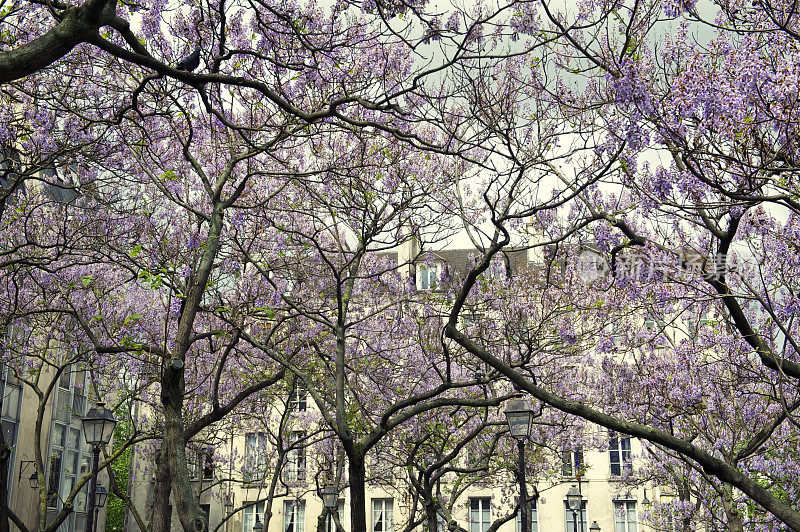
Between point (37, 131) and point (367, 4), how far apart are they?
626 centimetres

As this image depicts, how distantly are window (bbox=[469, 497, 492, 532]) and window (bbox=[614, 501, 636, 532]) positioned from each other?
6.25m

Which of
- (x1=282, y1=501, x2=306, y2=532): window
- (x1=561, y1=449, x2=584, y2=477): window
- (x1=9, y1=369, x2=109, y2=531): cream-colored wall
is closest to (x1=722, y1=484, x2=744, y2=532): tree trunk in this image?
(x1=561, y1=449, x2=584, y2=477): window

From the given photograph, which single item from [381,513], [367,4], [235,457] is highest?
[367,4]

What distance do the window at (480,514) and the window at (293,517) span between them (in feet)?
29.8

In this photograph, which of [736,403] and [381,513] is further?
[381,513]

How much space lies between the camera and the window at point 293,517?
138 feet

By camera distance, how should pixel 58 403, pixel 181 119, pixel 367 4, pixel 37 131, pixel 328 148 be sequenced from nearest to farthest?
pixel 367 4 < pixel 37 131 < pixel 181 119 < pixel 328 148 < pixel 58 403

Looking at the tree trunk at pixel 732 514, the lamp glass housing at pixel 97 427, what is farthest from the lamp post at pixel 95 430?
the tree trunk at pixel 732 514

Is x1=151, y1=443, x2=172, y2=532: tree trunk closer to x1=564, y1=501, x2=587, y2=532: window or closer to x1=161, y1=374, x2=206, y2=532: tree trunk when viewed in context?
x1=161, y1=374, x2=206, y2=532: tree trunk

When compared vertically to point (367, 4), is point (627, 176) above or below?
below

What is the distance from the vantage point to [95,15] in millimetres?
5633

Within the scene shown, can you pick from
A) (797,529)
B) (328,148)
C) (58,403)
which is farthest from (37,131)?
(58,403)

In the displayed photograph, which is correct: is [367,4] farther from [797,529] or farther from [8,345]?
[8,345]

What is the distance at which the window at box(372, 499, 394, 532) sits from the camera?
135ft
